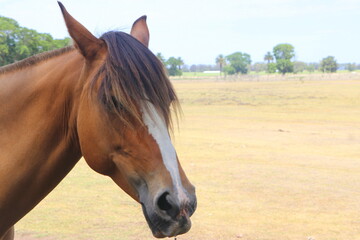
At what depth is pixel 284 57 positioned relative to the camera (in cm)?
10925

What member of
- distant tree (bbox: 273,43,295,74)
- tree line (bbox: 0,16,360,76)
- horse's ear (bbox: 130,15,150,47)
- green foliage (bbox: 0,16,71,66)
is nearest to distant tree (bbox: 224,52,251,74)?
tree line (bbox: 0,16,360,76)

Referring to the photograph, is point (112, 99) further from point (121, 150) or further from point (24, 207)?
point (24, 207)

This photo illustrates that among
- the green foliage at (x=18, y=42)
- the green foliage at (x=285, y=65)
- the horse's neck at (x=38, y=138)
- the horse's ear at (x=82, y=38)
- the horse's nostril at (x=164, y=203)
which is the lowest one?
the green foliage at (x=285, y=65)

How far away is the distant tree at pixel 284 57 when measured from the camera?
10494cm

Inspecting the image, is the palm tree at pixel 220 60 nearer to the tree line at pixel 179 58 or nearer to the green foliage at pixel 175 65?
the tree line at pixel 179 58

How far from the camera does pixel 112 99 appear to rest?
7.25 feet

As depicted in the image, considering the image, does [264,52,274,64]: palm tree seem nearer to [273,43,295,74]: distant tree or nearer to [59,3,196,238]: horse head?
[273,43,295,74]: distant tree

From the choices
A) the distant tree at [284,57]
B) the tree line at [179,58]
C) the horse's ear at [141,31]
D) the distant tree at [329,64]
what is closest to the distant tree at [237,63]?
the tree line at [179,58]

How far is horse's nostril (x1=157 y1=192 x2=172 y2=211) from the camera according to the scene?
203 cm

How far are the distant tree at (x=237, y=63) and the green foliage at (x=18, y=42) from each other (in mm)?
98090

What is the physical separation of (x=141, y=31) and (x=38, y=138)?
90 centimetres

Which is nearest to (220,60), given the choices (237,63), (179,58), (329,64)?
(237,63)

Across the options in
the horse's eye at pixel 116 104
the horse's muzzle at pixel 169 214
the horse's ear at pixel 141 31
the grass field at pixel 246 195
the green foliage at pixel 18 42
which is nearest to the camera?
the horse's muzzle at pixel 169 214

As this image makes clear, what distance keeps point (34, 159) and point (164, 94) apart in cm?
79
